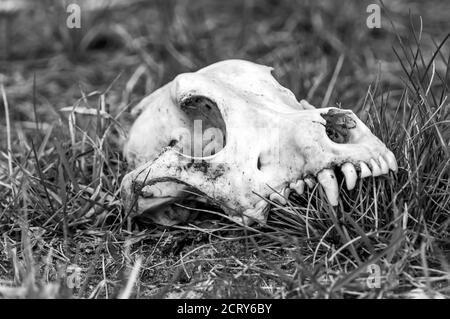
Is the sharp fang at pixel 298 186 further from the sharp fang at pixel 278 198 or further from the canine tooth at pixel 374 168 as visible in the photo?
the canine tooth at pixel 374 168

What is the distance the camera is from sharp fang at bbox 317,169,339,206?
2590 mm

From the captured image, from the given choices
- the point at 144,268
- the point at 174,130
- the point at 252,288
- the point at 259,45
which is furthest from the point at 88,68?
the point at 252,288

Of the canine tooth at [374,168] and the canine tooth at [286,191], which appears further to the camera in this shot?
the canine tooth at [286,191]

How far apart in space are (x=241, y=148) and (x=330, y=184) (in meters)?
0.37

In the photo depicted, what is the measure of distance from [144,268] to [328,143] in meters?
0.84

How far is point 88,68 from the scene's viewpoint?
5004 mm

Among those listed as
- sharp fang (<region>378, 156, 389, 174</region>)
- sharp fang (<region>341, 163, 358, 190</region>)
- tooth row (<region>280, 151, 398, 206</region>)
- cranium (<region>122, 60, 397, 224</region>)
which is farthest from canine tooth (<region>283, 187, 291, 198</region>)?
sharp fang (<region>378, 156, 389, 174</region>)

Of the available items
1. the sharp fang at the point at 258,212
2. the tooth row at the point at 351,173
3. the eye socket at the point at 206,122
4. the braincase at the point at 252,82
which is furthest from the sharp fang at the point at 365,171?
the eye socket at the point at 206,122

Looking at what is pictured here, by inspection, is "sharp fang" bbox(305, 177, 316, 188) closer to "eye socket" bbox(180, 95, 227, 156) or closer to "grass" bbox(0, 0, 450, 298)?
"grass" bbox(0, 0, 450, 298)

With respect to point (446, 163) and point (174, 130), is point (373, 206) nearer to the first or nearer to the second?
point (446, 163)

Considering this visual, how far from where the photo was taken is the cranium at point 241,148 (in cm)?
265

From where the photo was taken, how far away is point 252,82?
9.91 feet

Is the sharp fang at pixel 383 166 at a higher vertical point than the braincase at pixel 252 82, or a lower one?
lower

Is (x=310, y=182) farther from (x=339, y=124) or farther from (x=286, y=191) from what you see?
(x=339, y=124)
